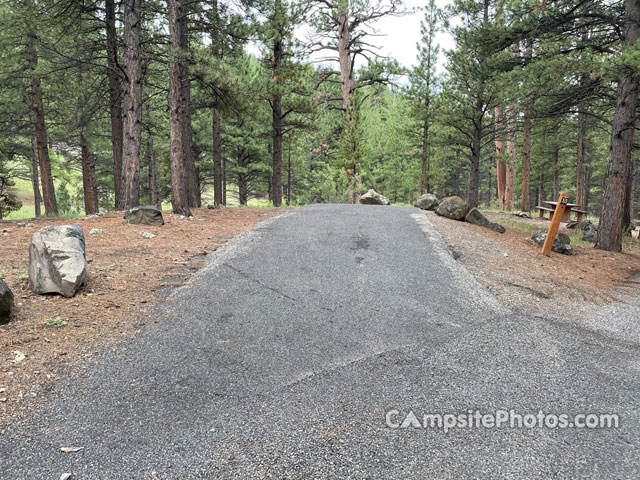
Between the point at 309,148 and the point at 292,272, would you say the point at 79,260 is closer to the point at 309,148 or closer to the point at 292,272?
the point at 292,272

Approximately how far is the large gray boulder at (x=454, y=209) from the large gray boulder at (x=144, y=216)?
787 cm

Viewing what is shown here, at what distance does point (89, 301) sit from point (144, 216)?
4.32 metres

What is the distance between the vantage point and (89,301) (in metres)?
4.15

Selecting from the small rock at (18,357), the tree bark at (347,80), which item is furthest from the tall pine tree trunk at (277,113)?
the small rock at (18,357)

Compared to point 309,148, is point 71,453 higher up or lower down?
lower down

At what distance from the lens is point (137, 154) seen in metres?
9.23

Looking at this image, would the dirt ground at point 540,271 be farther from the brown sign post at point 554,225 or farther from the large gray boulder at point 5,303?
the large gray boulder at point 5,303

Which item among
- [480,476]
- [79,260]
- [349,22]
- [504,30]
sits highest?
[349,22]

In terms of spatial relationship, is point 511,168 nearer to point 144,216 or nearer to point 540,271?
point 540,271

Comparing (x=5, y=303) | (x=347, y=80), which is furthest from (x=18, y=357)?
(x=347, y=80)

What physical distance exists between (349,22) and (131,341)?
57.8 feet

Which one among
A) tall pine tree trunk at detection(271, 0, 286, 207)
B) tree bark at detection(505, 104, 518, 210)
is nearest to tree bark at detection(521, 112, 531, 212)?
tree bark at detection(505, 104, 518, 210)

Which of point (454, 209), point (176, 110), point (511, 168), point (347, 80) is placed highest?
point (347, 80)

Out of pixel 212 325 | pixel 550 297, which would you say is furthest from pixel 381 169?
pixel 212 325
